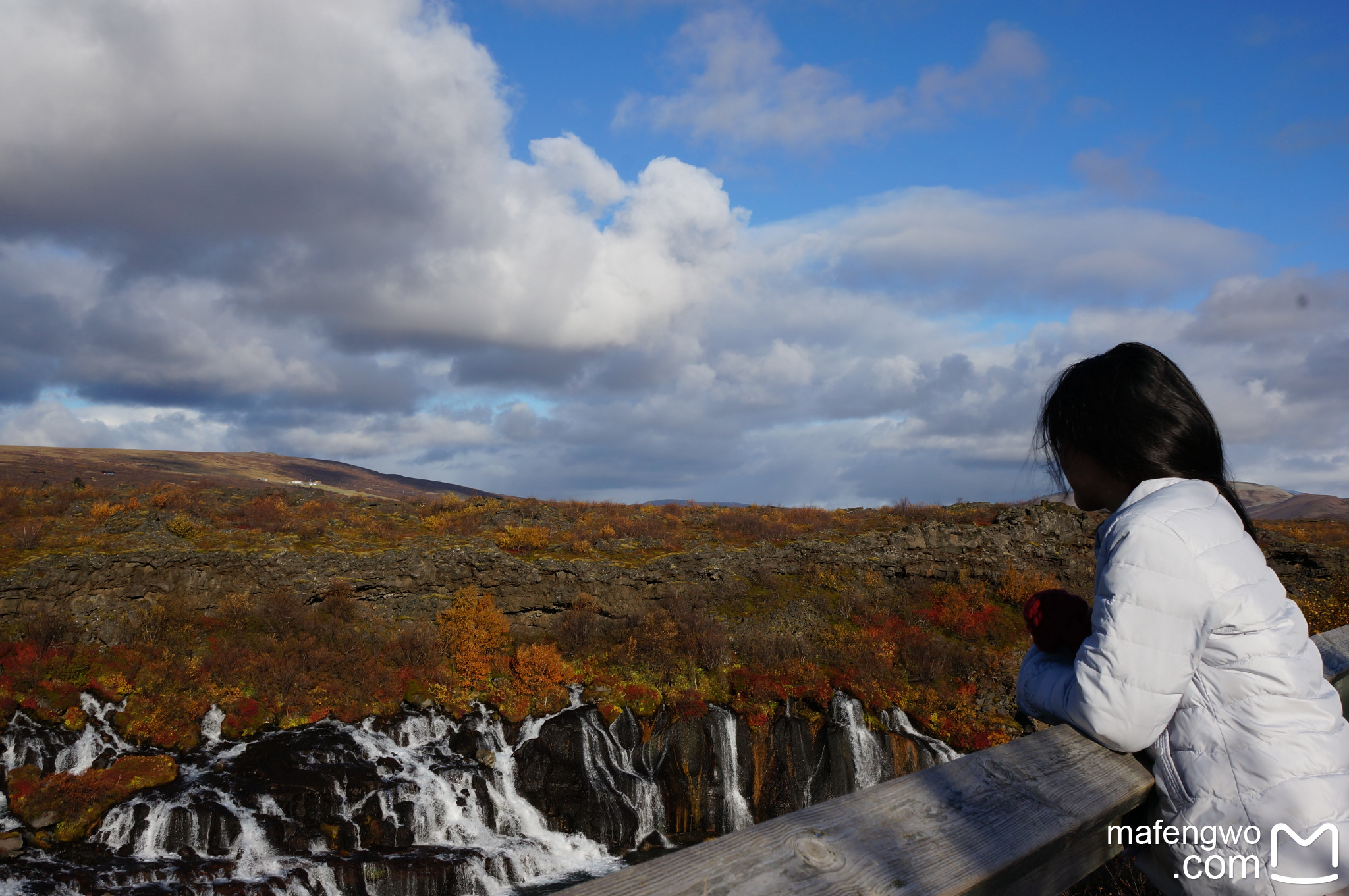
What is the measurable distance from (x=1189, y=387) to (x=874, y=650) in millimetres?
17884

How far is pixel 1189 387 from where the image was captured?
214 cm

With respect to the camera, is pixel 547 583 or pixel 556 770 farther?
pixel 547 583

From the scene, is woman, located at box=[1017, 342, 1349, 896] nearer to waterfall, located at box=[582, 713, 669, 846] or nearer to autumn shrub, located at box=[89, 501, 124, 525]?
waterfall, located at box=[582, 713, 669, 846]

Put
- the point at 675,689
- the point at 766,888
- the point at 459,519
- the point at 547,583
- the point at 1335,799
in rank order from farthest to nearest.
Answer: the point at 459,519 < the point at 547,583 < the point at 675,689 < the point at 1335,799 < the point at 766,888

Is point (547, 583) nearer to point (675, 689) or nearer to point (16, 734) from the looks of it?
point (675, 689)

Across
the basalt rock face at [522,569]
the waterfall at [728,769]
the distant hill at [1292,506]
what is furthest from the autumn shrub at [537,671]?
the distant hill at [1292,506]

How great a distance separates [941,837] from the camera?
60.4 inches

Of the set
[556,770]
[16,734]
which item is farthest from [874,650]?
[16,734]

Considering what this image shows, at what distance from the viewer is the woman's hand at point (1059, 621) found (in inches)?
85.1

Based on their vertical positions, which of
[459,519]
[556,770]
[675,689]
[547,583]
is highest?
[459,519]

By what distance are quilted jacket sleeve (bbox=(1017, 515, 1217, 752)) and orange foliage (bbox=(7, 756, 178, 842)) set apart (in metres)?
16.4

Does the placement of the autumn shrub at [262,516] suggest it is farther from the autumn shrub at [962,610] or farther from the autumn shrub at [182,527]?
the autumn shrub at [962,610]

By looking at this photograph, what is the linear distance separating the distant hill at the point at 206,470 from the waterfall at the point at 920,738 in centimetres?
2796

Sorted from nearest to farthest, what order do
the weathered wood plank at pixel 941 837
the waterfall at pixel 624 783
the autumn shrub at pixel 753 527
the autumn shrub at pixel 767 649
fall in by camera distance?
the weathered wood plank at pixel 941 837 < the waterfall at pixel 624 783 < the autumn shrub at pixel 767 649 < the autumn shrub at pixel 753 527
